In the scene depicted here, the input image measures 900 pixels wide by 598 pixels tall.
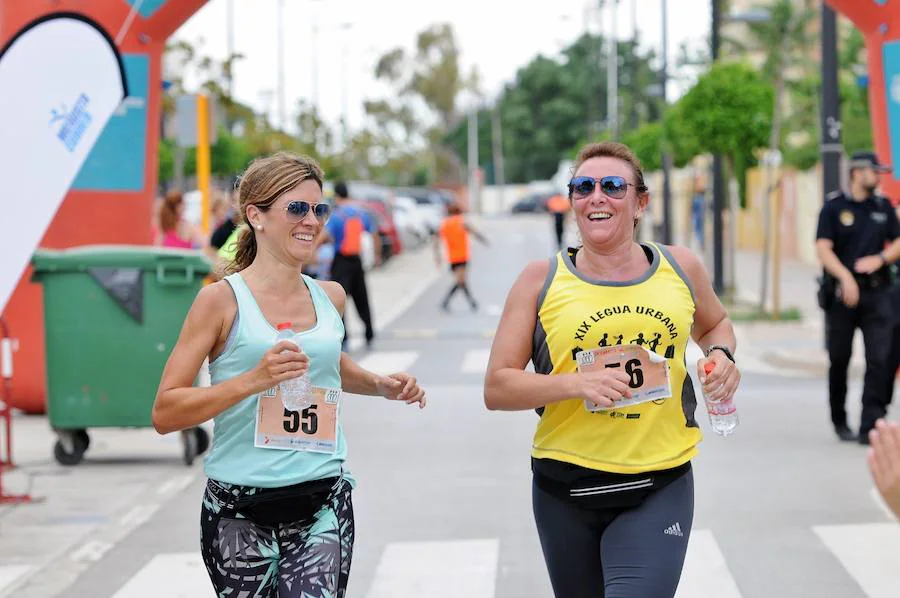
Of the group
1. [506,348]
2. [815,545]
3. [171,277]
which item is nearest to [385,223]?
[171,277]

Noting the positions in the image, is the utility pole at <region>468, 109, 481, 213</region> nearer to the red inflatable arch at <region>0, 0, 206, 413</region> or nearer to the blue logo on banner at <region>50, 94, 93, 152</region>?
the red inflatable arch at <region>0, 0, 206, 413</region>

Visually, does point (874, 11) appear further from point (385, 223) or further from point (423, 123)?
point (423, 123)

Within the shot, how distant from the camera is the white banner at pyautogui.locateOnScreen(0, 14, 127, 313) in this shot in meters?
8.41

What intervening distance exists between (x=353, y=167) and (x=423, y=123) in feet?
130

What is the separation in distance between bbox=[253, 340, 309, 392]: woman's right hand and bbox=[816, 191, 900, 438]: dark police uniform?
22.9 feet

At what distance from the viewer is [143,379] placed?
32.9 feet

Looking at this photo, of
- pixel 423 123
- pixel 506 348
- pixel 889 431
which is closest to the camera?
pixel 889 431

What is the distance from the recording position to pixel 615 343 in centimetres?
432

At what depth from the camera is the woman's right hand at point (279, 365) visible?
12.8 feet

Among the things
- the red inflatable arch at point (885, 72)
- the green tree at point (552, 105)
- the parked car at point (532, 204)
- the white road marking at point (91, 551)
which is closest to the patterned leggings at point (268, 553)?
the white road marking at point (91, 551)

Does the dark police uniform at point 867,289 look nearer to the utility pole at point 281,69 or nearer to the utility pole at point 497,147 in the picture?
the utility pole at point 281,69

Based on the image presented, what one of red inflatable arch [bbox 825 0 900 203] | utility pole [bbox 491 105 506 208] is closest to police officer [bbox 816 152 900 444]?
red inflatable arch [bbox 825 0 900 203]

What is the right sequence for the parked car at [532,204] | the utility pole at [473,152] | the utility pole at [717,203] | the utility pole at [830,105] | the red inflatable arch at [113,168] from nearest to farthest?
1. the red inflatable arch at [113,168]
2. the utility pole at [830,105]
3. the utility pole at [717,203]
4. the parked car at [532,204]
5. the utility pole at [473,152]

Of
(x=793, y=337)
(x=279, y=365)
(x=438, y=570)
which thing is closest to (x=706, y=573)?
A: (x=438, y=570)
